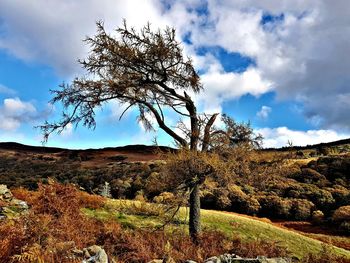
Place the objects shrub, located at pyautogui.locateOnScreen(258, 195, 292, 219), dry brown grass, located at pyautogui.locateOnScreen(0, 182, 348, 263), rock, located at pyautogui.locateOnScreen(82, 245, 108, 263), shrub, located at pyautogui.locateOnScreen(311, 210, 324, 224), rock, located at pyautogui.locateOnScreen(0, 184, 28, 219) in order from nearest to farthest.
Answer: dry brown grass, located at pyautogui.locateOnScreen(0, 182, 348, 263)
rock, located at pyautogui.locateOnScreen(82, 245, 108, 263)
rock, located at pyautogui.locateOnScreen(0, 184, 28, 219)
shrub, located at pyautogui.locateOnScreen(311, 210, 324, 224)
shrub, located at pyautogui.locateOnScreen(258, 195, 292, 219)

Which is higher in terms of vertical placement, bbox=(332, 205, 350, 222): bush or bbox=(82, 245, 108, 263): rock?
bbox=(332, 205, 350, 222): bush

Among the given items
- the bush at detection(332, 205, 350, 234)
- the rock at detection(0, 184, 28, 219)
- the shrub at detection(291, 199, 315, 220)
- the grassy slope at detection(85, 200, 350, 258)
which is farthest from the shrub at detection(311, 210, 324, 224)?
the rock at detection(0, 184, 28, 219)

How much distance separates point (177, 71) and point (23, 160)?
49173mm

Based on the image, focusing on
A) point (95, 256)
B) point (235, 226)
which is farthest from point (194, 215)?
point (95, 256)

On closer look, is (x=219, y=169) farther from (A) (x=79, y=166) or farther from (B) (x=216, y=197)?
(A) (x=79, y=166)

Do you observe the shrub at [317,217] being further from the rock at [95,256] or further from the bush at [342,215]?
the rock at [95,256]

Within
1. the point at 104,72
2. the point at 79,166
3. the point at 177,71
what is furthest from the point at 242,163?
the point at 79,166

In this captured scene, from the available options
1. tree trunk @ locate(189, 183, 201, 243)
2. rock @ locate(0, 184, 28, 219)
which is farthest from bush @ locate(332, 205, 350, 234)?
rock @ locate(0, 184, 28, 219)

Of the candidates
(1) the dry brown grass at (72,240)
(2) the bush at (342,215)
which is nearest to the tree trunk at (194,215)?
(1) the dry brown grass at (72,240)

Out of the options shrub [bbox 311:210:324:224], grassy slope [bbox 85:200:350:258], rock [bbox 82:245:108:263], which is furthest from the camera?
shrub [bbox 311:210:324:224]

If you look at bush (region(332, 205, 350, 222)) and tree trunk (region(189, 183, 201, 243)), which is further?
bush (region(332, 205, 350, 222))

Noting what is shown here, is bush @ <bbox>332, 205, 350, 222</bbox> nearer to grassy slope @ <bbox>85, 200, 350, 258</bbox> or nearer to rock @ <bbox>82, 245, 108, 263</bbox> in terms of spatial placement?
grassy slope @ <bbox>85, 200, 350, 258</bbox>

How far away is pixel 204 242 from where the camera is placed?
15359 mm

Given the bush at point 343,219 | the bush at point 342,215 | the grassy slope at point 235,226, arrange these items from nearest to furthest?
1. the grassy slope at point 235,226
2. the bush at point 343,219
3. the bush at point 342,215
